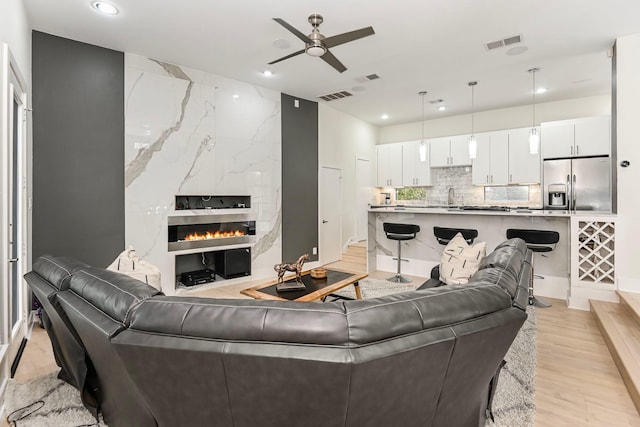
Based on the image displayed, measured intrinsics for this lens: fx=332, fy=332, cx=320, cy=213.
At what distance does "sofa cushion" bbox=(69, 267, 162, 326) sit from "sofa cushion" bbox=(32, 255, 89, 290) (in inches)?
3.3

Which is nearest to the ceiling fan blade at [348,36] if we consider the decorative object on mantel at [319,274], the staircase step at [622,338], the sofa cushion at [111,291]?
the decorative object on mantel at [319,274]

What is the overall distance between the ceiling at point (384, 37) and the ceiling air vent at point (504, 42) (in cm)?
7

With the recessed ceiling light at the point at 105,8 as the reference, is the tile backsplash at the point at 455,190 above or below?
below

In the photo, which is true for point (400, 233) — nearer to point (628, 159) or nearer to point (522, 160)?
point (628, 159)

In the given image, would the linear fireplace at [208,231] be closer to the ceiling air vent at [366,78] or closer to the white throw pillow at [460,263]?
the ceiling air vent at [366,78]

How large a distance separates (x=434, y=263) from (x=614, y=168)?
2.53m

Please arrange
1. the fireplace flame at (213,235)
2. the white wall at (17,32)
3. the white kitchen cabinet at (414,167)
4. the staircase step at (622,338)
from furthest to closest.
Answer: the white kitchen cabinet at (414,167), the fireplace flame at (213,235), the white wall at (17,32), the staircase step at (622,338)

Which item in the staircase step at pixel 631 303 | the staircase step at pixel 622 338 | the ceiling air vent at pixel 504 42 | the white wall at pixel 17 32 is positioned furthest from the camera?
the ceiling air vent at pixel 504 42

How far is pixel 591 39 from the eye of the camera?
383cm

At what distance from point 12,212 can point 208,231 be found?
238 cm

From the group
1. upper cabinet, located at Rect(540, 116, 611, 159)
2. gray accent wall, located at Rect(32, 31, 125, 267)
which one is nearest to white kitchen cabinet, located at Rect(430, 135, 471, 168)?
upper cabinet, located at Rect(540, 116, 611, 159)

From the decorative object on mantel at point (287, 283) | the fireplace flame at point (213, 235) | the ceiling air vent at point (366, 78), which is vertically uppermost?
the ceiling air vent at point (366, 78)

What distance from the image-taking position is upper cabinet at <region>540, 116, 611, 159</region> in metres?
5.41

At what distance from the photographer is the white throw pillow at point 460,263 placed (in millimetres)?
2951
